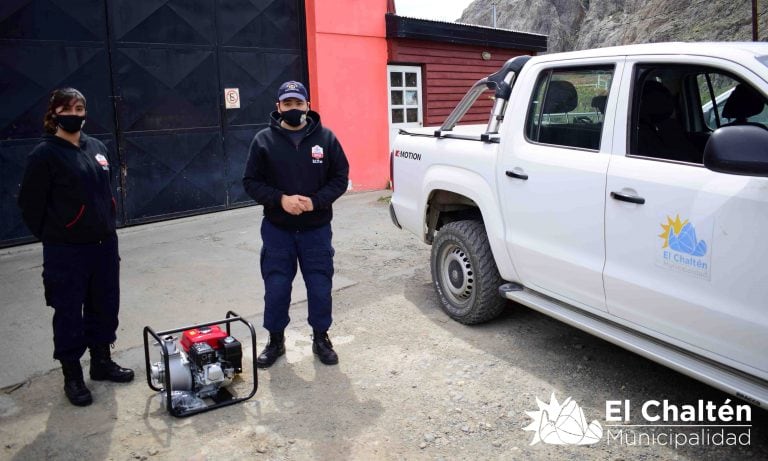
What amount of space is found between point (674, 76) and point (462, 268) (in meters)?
2.02

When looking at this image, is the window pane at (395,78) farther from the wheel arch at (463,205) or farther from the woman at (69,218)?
the woman at (69,218)

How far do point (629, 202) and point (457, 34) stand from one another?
1004 centimetres

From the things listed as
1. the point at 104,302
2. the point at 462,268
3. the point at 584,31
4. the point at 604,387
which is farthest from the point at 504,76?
the point at 584,31

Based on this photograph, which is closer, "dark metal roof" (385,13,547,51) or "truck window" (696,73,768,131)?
"truck window" (696,73,768,131)

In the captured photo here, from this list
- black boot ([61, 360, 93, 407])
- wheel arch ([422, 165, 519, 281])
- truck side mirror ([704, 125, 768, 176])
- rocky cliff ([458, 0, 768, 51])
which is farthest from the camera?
rocky cliff ([458, 0, 768, 51])

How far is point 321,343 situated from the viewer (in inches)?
177

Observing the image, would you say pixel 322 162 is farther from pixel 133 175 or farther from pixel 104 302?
pixel 133 175

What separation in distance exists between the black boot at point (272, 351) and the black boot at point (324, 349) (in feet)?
0.75

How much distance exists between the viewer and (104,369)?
4164mm

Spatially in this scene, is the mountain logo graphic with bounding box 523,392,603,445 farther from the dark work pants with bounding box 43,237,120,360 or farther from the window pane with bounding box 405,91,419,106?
the window pane with bounding box 405,91,419,106

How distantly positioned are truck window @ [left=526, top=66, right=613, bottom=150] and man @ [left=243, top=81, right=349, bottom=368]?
135 cm

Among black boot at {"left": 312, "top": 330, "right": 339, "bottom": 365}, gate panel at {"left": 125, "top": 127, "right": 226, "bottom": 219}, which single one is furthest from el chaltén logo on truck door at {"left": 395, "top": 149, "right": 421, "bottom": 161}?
gate panel at {"left": 125, "top": 127, "right": 226, "bottom": 219}

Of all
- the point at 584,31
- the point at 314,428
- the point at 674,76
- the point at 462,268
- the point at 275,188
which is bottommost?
the point at 314,428

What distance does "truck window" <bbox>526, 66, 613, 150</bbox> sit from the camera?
3.88m
